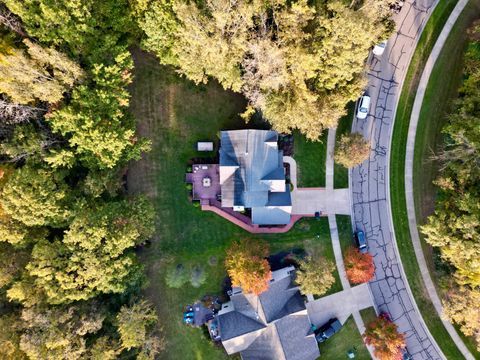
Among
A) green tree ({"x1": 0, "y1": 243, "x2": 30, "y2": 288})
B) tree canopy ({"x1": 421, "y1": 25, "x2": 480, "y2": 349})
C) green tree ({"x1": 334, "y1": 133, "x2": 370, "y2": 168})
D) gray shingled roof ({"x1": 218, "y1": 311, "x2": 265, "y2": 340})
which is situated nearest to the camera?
green tree ({"x1": 0, "y1": 243, "x2": 30, "y2": 288})

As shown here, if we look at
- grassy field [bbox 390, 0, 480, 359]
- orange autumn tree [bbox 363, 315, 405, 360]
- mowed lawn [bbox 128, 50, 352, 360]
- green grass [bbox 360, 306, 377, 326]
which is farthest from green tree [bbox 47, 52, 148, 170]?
green grass [bbox 360, 306, 377, 326]

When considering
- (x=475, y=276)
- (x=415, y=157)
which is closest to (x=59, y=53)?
(x=415, y=157)

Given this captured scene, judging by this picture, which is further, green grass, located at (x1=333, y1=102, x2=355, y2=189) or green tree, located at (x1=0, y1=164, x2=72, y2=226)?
green grass, located at (x1=333, y1=102, x2=355, y2=189)

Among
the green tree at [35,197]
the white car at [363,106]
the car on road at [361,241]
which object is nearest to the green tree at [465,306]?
the car on road at [361,241]

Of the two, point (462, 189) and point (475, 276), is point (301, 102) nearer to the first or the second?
point (462, 189)

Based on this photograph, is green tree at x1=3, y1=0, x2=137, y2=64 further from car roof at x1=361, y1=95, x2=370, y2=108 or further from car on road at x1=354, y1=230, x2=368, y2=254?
car on road at x1=354, y1=230, x2=368, y2=254

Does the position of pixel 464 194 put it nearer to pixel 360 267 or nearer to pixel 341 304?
pixel 360 267

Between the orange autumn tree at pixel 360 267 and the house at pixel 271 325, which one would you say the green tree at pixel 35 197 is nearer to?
the house at pixel 271 325
